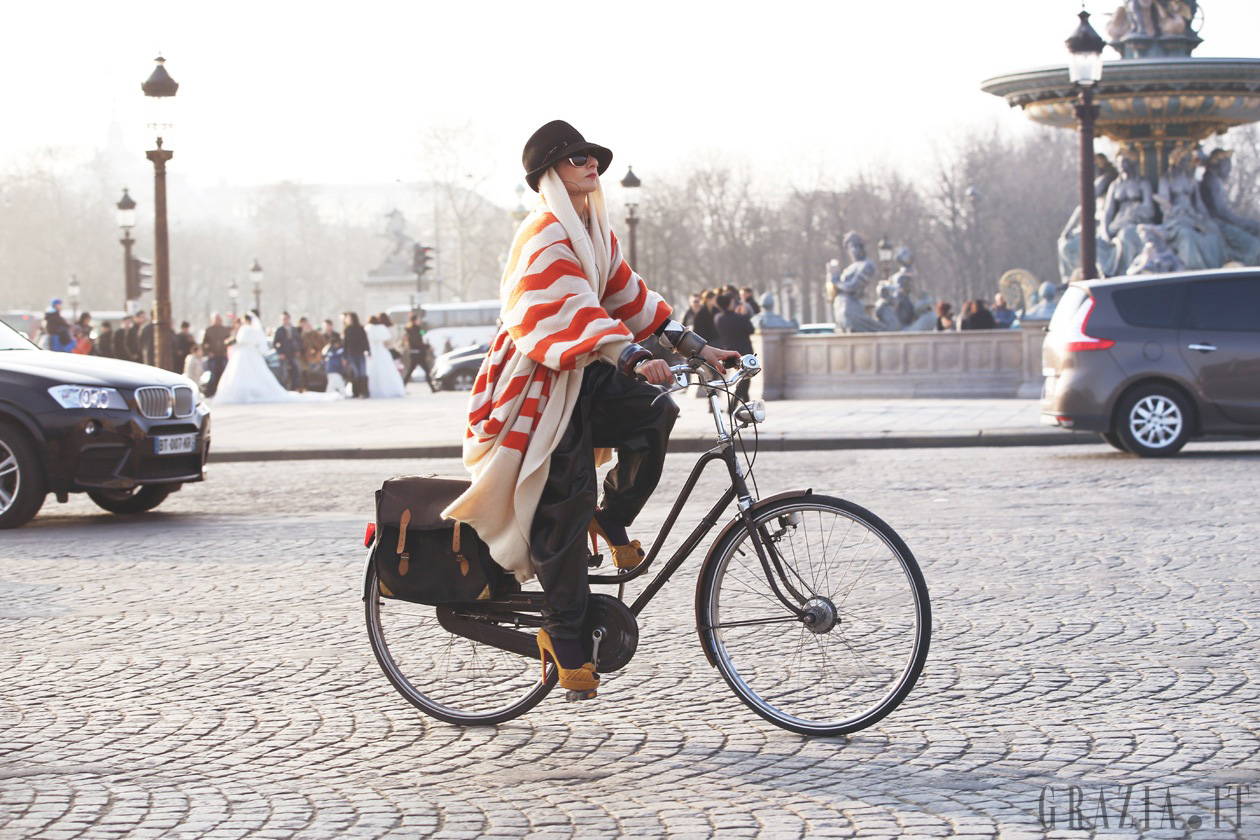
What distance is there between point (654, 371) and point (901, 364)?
2022cm

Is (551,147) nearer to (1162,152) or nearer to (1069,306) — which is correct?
(1069,306)

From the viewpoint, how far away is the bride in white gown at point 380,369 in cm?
3130

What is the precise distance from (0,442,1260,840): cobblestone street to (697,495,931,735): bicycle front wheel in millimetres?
119

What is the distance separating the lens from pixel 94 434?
33.6ft

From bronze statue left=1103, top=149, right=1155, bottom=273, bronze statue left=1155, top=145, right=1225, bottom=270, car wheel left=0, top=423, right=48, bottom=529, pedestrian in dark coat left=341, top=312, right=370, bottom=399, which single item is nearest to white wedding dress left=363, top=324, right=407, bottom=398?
pedestrian in dark coat left=341, top=312, right=370, bottom=399

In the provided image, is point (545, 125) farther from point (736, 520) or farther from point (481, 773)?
point (481, 773)

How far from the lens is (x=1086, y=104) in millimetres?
19250

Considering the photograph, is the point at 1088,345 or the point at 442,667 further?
the point at 1088,345

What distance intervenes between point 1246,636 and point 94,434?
6.85 m

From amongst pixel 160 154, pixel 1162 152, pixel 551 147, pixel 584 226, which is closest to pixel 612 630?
pixel 584 226

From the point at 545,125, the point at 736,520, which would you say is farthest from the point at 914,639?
the point at 545,125

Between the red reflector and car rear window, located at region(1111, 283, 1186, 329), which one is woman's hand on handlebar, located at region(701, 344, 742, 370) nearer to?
the red reflector

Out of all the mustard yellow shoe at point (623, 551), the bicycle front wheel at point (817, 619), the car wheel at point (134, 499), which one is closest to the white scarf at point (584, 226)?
the mustard yellow shoe at point (623, 551)

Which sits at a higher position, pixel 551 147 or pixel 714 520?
pixel 551 147
